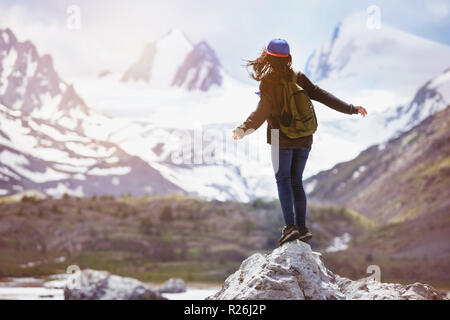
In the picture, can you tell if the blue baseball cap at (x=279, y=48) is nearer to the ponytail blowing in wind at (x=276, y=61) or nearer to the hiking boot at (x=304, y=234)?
the ponytail blowing in wind at (x=276, y=61)

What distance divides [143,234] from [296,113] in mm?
87370

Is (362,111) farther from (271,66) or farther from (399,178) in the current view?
(399,178)

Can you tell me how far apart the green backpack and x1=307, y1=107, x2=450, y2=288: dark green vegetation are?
6977 cm

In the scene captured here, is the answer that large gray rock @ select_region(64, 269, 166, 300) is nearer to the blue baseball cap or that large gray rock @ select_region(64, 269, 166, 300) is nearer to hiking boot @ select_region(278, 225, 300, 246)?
hiking boot @ select_region(278, 225, 300, 246)

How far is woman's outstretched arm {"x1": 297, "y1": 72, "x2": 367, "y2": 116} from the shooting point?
6676 millimetres

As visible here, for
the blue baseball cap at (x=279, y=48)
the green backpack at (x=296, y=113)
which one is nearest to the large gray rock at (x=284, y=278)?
the green backpack at (x=296, y=113)

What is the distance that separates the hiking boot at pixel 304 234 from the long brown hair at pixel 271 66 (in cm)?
162

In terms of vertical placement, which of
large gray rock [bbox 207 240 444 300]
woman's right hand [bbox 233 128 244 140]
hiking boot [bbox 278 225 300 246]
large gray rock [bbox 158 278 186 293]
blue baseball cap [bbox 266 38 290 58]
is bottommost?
large gray rock [bbox 207 240 444 300]

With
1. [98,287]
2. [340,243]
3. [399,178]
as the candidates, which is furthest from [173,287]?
[399,178]

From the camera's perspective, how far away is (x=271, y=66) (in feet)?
21.5

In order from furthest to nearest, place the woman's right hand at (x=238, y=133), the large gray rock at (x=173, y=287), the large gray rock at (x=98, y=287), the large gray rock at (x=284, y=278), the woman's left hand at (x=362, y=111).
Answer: the large gray rock at (x=173, y=287) → the large gray rock at (x=98, y=287) → the woman's left hand at (x=362, y=111) → the woman's right hand at (x=238, y=133) → the large gray rock at (x=284, y=278)

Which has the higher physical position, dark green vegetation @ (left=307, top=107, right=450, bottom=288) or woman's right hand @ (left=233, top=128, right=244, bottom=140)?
dark green vegetation @ (left=307, top=107, right=450, bottom=288)

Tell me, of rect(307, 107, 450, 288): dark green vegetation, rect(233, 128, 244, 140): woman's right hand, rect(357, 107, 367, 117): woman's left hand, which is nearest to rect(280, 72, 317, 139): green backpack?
rect(233, 128, 244, 140): woman's right hand

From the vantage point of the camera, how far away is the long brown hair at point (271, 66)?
21.4ft
